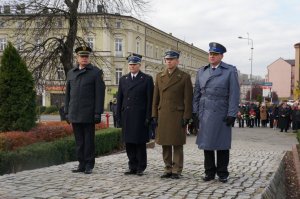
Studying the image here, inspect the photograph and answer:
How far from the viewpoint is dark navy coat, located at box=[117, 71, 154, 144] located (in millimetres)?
7586

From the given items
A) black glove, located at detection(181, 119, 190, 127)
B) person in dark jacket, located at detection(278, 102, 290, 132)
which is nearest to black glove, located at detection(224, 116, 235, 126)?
black glove, located at detection(181, 119, 190, 127)

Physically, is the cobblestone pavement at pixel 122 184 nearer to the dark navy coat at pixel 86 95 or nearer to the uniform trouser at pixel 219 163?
the uniform trouser at pixel 219 163

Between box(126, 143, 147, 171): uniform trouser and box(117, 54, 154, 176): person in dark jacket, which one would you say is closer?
box(117, 54, 154, 176): person in dark jacket

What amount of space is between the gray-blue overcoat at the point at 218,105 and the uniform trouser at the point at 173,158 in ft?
1.37

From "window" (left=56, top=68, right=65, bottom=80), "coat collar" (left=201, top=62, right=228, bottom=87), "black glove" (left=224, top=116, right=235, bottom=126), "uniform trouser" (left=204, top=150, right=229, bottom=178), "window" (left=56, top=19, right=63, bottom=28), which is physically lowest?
"uniform trouser" (left=204, top=150, right=229, bottom=178)

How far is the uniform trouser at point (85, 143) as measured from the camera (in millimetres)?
7828

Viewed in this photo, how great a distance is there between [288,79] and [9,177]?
12717cm

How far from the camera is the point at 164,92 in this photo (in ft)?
24.2

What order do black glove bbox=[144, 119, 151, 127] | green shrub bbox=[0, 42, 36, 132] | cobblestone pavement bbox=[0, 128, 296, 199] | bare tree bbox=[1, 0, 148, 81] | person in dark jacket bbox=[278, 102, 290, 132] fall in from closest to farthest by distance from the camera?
1. cobblestone pavement bbox=[0, 128, 296, 199]
2. black glove bbox=[144, 119, 151, 127]
3. green shrub bbox=[0, 42, 36, 132]
4. bare tree bbox=[1, 0, 148, 81]
5. person in dark jacket bbox=[278, 102, 290, 132]

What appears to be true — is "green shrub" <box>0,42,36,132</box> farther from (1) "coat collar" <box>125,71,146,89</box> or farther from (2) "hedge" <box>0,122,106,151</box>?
(1) "coat collar" <box>125,71,146,89</box>

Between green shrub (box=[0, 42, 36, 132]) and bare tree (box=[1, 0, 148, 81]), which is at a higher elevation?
bare tree (box=[1, 0, 148, 81])

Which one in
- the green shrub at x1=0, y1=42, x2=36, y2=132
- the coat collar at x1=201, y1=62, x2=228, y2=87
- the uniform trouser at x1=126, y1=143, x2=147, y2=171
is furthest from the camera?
the green shrub at x1=0, y1=42, x2=36, y2=132

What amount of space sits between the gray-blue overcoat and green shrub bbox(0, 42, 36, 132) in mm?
5862

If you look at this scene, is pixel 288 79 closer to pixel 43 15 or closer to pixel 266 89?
pixel 266 89
